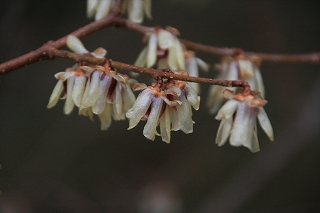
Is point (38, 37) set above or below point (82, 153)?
above

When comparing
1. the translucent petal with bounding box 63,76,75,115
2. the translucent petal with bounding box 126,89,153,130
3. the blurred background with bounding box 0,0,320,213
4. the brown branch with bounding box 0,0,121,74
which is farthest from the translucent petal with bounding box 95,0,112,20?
the blurred background with bounding box 0,0,320,213

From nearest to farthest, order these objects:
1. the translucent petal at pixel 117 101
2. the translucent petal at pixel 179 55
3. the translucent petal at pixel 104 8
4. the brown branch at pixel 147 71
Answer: the brown branch at pixel 147 71 → the translucent petal at pixel 117 101 → the translucent petal at pixel 179 55 → the translucent petal at pixel 104 8

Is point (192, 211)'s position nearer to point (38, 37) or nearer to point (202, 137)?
point (202, 137)

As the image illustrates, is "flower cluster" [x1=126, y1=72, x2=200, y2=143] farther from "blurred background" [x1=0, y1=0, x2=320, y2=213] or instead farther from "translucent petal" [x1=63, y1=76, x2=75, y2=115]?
"blurred background" [x1=0, y1=0, x2=320, y2=213]

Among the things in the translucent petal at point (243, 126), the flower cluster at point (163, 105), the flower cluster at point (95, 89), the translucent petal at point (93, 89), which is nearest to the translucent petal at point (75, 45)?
the flower cluster at point (95, 89)

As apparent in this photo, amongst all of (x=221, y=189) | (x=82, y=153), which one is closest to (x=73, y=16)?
(x=82, y=153)

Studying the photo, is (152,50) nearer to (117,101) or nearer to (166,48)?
(166,48)

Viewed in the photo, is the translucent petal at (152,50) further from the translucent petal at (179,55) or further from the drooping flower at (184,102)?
the drooping flower at (184,102)
